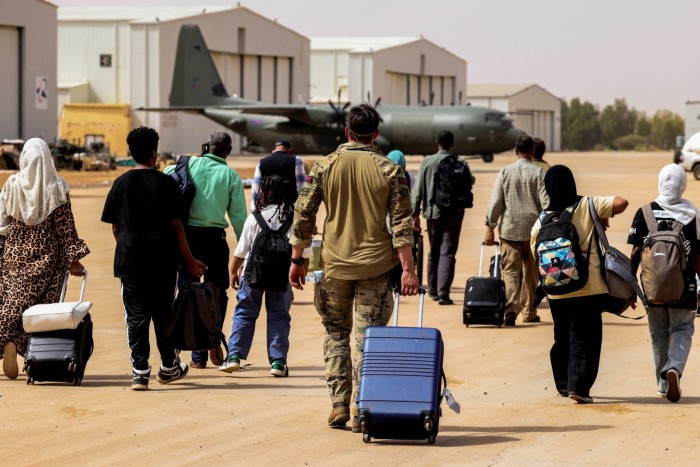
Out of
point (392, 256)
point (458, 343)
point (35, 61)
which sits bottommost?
point (458, 343)

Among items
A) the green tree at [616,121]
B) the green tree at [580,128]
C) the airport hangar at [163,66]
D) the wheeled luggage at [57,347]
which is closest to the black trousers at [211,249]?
the wheeled luggage at [57,347]

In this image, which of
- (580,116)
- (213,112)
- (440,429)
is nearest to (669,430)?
(440,429)

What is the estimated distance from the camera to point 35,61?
5322 centimetres

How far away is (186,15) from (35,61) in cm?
1570

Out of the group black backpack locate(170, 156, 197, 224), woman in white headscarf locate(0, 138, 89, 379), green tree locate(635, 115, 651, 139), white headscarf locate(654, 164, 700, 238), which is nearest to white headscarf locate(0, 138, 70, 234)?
woman in white headscarf locate(0, 138, 89, 379)

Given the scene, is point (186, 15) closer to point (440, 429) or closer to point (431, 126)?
point (431, 126)

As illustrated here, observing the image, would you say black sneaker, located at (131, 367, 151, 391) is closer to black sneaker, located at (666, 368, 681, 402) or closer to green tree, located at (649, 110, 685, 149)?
black sneaker, located at (666, 368, 681, 402)

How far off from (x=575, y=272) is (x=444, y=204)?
5.39m

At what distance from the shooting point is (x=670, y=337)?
8406 mm

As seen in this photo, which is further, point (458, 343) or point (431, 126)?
point (431, 126)

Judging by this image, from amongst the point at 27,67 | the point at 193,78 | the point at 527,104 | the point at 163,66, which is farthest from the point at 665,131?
the point at 27,67

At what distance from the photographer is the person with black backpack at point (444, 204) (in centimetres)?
1323

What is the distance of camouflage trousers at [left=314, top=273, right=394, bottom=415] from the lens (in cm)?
707

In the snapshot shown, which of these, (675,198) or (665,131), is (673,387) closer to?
(675,198)
